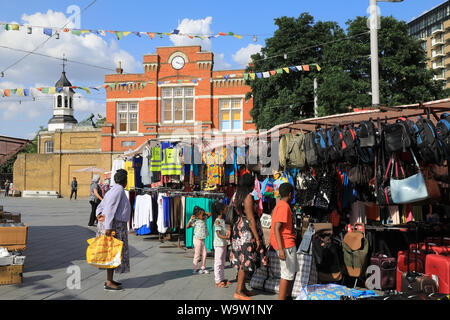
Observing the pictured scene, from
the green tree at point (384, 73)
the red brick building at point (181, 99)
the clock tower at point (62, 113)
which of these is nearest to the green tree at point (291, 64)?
the green tree at point (384, 73)

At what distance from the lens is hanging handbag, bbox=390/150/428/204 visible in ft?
17.8

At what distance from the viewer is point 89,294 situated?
5742 millimetres

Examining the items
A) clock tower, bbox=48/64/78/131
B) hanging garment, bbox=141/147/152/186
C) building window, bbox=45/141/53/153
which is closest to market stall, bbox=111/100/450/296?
hanging garment, bbox=141/147/152/186

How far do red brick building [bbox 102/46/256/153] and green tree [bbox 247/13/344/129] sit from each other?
30.0 feet

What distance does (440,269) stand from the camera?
5.31 meters

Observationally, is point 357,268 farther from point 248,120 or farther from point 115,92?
point 115,92

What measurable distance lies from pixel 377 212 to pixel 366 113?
188 centimetres

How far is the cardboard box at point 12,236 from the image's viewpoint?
6.62 meters

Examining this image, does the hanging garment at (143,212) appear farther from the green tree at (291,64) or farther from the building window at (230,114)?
the building window at (230,114)

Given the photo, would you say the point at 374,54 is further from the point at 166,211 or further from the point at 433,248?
the point at 166,211

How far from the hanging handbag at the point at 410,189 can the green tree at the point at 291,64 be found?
643 inches

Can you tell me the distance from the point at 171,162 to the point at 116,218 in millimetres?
5024

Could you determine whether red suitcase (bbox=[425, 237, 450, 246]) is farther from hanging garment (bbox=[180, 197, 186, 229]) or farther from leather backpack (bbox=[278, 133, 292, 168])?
hanging garment (bbox=[180, 197, 186, 229])
